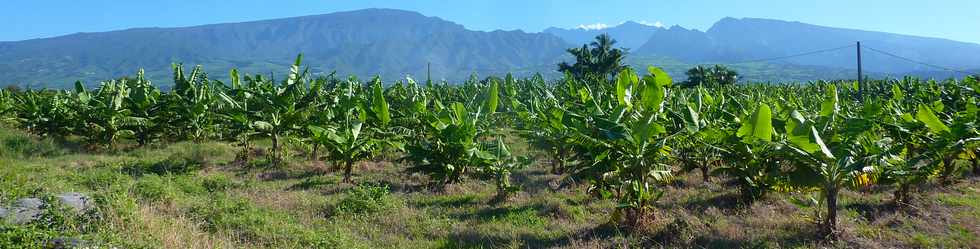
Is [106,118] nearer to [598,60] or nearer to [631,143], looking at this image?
[631,143]

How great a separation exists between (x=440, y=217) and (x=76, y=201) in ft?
12.7

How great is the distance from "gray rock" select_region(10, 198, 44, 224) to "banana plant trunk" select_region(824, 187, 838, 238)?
732cm

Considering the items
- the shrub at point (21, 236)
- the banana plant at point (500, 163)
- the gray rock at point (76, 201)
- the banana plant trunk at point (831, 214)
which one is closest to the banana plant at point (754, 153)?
the banana plant trunk at point (831, 214)

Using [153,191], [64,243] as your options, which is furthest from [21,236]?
[153,191]

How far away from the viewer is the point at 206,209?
6145 mm

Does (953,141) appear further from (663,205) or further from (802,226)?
(663,205)

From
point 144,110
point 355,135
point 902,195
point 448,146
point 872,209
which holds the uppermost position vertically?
point 144,110

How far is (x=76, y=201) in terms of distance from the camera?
5895 millimetres

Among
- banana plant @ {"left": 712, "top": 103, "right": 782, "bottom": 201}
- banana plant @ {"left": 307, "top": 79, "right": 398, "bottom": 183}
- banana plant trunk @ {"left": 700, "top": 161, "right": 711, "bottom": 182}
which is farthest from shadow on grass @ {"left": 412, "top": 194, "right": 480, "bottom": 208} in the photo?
banana plant trunk @ {"left": 700, "top": 161, "right": 711, "bottom": 182}

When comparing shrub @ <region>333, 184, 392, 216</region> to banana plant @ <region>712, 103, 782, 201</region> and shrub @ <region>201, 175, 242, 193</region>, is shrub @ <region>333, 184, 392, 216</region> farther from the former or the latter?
banana plant @ <region>712, 103, 782, 201</region>

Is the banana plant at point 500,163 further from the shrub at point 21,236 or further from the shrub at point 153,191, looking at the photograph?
the shrub at point 21,236

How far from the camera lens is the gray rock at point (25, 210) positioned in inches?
201

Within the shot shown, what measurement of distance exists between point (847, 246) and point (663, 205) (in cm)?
232

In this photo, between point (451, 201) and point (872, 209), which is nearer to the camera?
point (872, 209)
